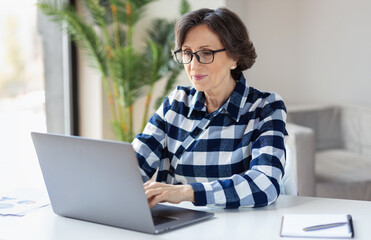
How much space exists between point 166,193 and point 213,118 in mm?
506

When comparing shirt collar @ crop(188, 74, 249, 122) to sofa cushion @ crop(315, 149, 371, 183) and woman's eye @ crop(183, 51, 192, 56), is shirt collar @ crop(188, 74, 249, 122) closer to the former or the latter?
woman's eye @ crop(183, 51, 192, 56)

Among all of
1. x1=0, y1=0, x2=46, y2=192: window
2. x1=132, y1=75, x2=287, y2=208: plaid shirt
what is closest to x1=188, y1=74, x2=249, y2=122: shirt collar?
x1=132, y1=75, x2=287, y2=208: plaid shirt

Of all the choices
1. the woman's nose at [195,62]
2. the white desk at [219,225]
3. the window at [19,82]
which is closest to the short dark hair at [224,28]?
the woman's nose at [195,62]

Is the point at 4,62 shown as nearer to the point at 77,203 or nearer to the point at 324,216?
the point at 77,203

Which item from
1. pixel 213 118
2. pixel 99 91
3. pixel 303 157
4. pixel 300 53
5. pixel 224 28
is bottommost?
pixel 303 157

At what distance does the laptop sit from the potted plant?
258cm

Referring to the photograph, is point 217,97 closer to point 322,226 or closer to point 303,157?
point 322,226

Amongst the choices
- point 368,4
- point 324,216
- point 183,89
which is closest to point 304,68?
point 368,4

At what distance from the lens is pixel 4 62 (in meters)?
4.23

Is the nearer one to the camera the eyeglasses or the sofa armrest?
the eyeglasses

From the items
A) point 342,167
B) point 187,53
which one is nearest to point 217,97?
point 187,53

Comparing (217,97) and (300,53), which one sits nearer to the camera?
(217,97)

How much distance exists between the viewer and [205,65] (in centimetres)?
195

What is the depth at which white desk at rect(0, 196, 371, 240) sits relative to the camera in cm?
139
